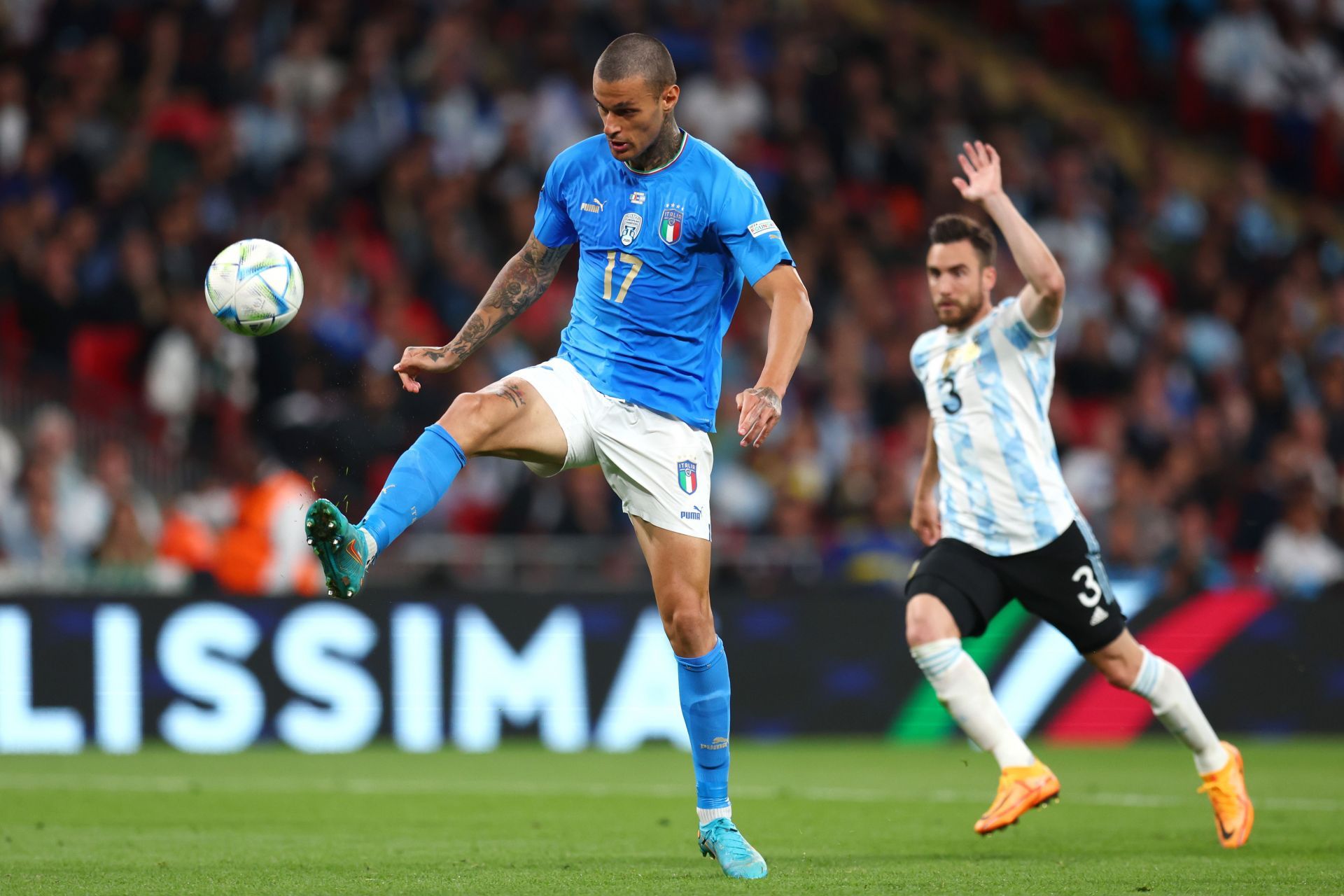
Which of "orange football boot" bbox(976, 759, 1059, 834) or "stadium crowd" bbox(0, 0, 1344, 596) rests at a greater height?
"stadium crowd" bbox(0, 0, 1344, 596)

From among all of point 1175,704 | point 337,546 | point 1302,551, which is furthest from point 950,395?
point 1302,551

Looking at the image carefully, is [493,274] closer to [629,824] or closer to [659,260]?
[629,824]

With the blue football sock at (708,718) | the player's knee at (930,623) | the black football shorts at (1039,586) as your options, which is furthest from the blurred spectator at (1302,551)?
the blue football sock at (708,718)

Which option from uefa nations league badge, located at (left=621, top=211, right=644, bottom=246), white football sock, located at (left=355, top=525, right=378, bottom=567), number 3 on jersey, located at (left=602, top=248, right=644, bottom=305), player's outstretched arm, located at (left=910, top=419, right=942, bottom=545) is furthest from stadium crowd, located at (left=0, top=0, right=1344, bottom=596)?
white football sock, located at (left=355, top=525, right=378, bottom=567)

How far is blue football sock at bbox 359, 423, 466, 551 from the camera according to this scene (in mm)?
5391

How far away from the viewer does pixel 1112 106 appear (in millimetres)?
21172

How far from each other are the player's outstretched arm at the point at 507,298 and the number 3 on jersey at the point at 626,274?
0.22 meters

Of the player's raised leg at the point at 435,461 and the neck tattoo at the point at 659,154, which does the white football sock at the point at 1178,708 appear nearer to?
the player's raised leg at the point at 435,461

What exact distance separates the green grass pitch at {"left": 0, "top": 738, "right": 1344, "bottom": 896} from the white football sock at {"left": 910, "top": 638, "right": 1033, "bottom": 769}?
457 mm

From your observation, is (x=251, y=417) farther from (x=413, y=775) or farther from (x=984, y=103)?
(x=984, y=103)

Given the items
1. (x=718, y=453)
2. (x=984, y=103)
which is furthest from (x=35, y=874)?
(x=984, y=103)

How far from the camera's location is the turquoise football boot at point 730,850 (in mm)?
5871

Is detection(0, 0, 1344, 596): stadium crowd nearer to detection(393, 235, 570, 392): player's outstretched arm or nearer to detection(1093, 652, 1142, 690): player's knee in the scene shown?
detection(393, 235, 570, 392): player's outstretched arm

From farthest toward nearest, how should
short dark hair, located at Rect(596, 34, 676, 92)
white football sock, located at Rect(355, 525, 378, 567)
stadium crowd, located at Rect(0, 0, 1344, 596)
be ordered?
stadium crowd, located at Rect(0, 0, 1344, 596)
short dark hair, located at Rect(596, 34, 676, 92)
white football sock, located at Rect(355, 525, 378, 567)
